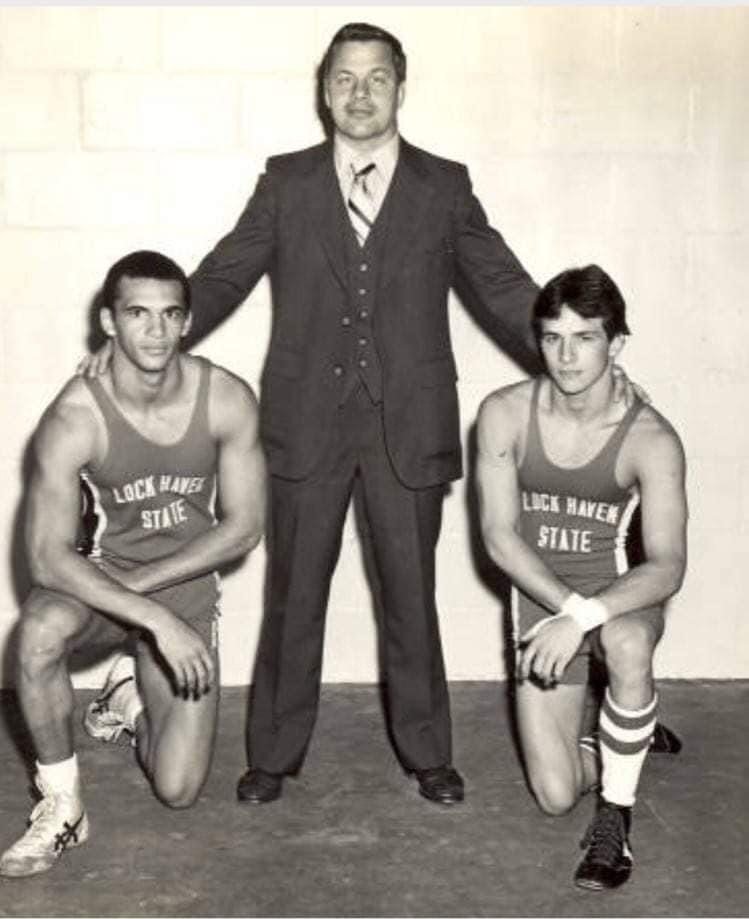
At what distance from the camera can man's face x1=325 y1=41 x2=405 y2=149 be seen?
3398 millimetres

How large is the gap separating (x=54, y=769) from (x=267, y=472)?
0.89 m

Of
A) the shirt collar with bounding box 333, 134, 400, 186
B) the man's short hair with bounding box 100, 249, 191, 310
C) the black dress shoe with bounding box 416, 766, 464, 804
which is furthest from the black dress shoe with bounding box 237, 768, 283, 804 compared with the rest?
the shirt collar with bounding box 333, 134, 400, 186

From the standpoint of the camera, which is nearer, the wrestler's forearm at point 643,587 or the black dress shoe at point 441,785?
the wrestler's forearm at point 643,587

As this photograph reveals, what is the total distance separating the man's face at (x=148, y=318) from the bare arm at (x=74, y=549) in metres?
0.19

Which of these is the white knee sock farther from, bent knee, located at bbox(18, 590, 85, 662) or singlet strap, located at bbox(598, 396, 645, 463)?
singlet strap, located at bbox(598, 396, 645, 463)

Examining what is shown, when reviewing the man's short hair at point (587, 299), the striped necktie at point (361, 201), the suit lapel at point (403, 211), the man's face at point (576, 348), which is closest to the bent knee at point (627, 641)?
the man's face at point (576, 348)

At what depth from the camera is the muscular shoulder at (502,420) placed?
3.45 meters

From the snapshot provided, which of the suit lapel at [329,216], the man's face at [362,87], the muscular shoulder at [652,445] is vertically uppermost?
the man's face at [362,87]

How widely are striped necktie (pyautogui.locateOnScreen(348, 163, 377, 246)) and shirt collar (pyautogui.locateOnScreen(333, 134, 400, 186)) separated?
0.02m

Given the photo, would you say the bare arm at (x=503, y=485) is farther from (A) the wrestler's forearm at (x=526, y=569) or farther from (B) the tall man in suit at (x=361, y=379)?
(B) the tall man in suit at (x=361, y=379)

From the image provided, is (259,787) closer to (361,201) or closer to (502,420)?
(502,420)

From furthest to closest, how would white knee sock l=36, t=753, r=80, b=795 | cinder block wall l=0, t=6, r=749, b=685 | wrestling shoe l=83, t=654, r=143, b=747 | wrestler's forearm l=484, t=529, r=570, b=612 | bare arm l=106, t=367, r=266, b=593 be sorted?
cinder block wall l=0, t=6, r=749, b=685, wrestling shoe l=83, t=654, r=143, b=747, bare arm l=106, t=367, r=266, b=593, wrestler's forearm l=484, t=529, r=570, b=612, white knee sock l=36, t=753, r=80, b=795

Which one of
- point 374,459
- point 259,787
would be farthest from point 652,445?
point 259,787

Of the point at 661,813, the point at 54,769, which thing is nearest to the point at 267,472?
the point at 54,769
